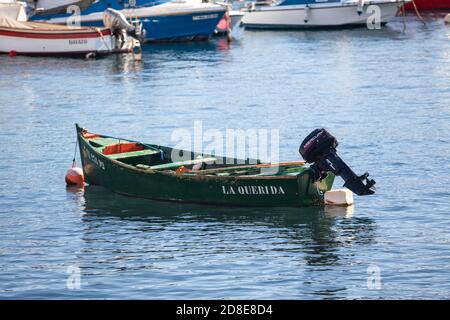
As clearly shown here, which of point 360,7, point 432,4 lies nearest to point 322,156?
point 360,7

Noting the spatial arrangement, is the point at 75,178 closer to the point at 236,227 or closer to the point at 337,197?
the point at 236,227

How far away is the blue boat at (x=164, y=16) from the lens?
71.2 m

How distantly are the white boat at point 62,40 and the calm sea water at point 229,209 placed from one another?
77cm

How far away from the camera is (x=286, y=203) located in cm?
2942

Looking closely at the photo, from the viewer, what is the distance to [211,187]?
30.1 m

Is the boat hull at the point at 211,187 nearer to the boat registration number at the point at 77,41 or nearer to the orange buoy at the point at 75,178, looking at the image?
the orange buoy at the point at 75,178

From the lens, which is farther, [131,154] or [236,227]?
[131,154]

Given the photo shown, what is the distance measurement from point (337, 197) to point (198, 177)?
3723 millimetres

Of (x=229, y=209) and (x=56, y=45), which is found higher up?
(x=56, y=45)

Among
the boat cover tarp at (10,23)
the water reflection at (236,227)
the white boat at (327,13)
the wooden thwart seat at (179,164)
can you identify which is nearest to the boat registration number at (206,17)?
the white boat at (327,13)

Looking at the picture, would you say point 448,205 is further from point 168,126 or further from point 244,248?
point 168,126

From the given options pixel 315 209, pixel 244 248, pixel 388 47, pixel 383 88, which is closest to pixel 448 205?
pixel 315 209

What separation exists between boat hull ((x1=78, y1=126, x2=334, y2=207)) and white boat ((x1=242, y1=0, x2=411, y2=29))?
47.3 metres
